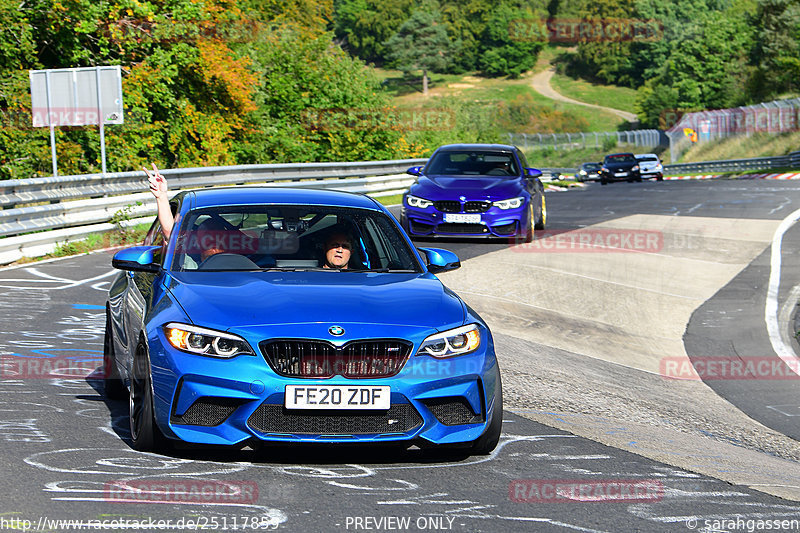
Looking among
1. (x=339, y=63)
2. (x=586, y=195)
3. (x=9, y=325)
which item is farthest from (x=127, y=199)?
(x=339, y=63)

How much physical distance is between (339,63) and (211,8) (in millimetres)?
9794

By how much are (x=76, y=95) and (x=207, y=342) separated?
56.8 feet

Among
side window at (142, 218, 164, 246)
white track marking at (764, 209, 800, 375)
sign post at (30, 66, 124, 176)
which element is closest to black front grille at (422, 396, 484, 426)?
side window at (142, 218, 164, 246)

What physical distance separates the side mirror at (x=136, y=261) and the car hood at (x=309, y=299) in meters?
0.23

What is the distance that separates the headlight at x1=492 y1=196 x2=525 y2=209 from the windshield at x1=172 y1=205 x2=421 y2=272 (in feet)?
33.9

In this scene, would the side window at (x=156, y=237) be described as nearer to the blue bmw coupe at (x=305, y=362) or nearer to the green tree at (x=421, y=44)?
the blue bmw coupe at (x=305, y=362)

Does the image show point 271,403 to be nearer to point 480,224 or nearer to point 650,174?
point 480,224

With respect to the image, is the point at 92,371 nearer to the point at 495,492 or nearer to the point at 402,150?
the point at 495,492

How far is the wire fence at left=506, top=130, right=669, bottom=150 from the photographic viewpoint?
300 ft

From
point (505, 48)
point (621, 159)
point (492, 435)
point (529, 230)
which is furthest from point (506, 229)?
point (505, 48)

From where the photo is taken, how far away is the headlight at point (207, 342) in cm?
525

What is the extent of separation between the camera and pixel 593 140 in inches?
3893

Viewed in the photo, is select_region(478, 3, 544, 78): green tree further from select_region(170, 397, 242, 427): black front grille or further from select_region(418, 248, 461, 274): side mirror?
select_region(170, 397, 242, 427): black front grille

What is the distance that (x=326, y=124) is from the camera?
128 ft
